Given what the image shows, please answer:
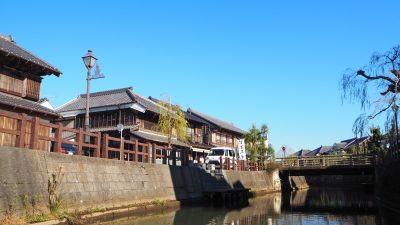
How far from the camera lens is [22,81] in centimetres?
2259

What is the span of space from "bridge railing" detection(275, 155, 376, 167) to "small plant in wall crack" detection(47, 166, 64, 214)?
3447 centimetres

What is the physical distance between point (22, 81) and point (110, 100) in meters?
15.0

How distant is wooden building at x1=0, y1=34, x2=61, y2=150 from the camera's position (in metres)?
20.5

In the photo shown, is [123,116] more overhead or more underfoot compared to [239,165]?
more overhead

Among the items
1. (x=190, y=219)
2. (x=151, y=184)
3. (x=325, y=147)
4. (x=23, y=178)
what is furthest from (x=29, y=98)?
(x=325, y=147)

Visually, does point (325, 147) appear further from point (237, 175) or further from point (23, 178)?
point (23, 178)

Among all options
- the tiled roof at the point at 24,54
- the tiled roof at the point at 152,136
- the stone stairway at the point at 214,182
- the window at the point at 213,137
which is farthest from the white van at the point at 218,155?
the tiled roof at the point at 24,54

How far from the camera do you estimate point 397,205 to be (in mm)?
20016

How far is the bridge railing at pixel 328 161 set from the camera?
41.7 meters

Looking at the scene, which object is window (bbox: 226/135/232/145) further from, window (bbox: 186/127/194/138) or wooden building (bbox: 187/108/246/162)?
window (bbox: 186/127/194/138)

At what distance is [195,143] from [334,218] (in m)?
23.8

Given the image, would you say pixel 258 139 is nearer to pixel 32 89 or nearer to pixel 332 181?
pixel 332 181


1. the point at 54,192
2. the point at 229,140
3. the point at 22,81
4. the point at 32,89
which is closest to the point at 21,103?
the point at 22,81

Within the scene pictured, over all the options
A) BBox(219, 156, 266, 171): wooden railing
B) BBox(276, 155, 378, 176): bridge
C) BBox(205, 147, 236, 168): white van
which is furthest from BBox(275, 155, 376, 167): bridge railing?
BBox(205, 147, 236, 168): white van
